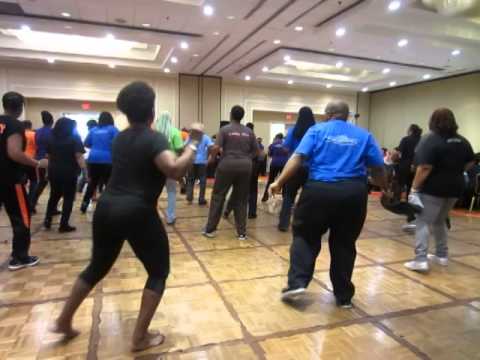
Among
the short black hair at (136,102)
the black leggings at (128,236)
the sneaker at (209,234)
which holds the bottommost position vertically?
the sneaker at (209,234)

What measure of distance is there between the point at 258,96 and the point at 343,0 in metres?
7.73

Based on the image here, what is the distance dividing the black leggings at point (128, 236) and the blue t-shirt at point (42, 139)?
11.5 ft

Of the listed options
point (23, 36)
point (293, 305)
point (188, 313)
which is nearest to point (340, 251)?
point (293, 305)

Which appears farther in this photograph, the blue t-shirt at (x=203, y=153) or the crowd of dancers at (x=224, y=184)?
the blue t-shirt at (x=203, y=153)

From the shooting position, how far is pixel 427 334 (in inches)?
82.1

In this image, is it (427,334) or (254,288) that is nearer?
(427,334)

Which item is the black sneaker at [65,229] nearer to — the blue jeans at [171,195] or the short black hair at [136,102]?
the blue jeans at [171,195]

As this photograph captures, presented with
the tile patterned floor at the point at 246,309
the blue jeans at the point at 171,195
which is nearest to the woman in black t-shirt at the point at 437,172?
the tile patterned floor at the point at 246,309

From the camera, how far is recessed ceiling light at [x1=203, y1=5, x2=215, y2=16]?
18.9ft

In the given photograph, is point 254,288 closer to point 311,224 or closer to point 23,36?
point 311,224

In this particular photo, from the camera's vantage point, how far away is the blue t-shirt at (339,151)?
221cm

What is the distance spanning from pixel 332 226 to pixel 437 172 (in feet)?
4.45

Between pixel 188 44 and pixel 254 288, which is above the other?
pixel 188 44

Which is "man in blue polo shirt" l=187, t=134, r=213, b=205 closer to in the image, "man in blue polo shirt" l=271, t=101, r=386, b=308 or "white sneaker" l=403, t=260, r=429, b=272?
"white sneaker" l=403, t=260, r=429, b=272
